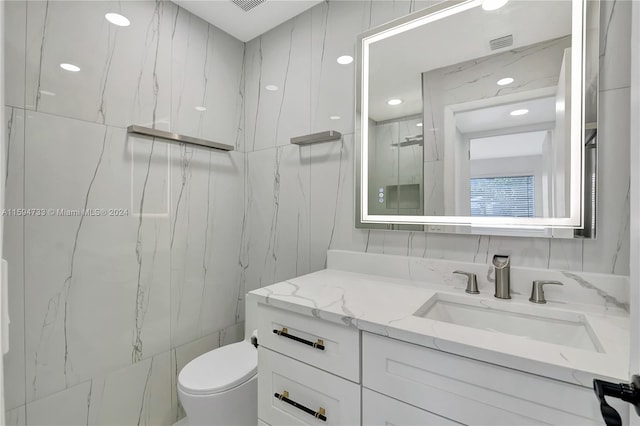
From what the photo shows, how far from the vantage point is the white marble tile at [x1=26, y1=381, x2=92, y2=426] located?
51.9 inches

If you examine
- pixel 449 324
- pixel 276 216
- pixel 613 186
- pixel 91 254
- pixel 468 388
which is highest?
pixel 613 186

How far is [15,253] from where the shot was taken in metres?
1.26

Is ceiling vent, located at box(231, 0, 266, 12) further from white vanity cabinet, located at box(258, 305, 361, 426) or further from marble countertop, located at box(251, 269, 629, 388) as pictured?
white vanity cabinet, located at box(258, 305, 361, 426)

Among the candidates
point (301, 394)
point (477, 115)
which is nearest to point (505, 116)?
point (477, 115)

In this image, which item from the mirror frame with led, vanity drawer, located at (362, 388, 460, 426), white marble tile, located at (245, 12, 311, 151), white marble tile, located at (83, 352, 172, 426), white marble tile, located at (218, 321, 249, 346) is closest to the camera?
vanity drawer, located at (362, 388, 460, 426)

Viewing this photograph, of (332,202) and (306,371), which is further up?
(332,202)

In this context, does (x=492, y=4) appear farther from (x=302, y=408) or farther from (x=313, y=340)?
(x=302, y=408)

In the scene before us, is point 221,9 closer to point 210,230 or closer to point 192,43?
point 192,43

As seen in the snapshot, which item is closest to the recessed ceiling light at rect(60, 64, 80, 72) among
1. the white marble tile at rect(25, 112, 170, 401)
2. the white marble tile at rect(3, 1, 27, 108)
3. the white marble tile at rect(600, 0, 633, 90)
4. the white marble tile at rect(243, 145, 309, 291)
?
the white marble tile at rect(3, 1, 27, 108)

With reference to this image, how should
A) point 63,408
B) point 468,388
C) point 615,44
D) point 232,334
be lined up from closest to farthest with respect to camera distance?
point 468,388 < point 615,44 < point 63,408 < point 232,334

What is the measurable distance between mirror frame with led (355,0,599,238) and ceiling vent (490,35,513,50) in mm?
192

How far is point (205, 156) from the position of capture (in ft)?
6.50

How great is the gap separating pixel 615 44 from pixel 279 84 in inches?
64.1

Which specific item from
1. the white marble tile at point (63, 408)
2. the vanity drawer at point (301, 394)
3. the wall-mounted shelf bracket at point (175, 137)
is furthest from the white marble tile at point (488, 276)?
the white marble tile at point (63, 408)
